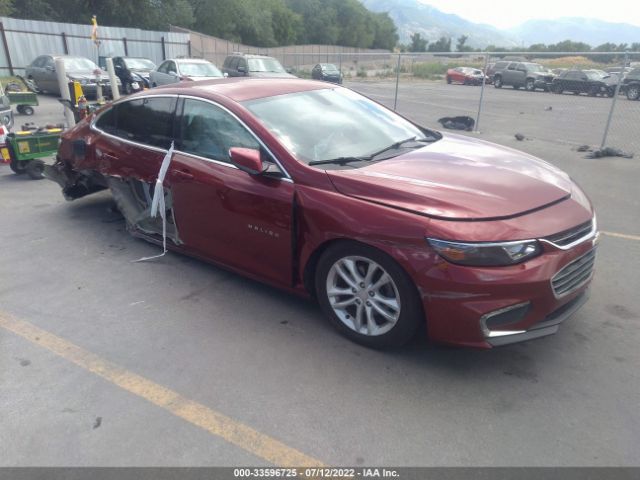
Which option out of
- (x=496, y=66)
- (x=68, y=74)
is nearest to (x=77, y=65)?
(x=68, y=74)

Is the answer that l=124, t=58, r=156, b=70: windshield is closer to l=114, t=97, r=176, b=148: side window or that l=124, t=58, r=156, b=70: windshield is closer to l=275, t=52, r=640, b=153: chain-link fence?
l=275, t=52, r=640, b=153: chain-link fence

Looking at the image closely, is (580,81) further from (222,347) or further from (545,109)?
(222,347)

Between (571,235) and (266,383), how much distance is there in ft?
6.66

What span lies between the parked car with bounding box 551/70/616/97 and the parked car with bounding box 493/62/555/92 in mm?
3967

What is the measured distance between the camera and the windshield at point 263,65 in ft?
59.4

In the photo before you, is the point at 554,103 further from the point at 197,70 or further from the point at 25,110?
the point at 25,110

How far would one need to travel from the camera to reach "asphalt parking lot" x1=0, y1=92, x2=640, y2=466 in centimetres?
240

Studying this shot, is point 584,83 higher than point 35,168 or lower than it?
higher

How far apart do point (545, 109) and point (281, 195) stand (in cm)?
1458

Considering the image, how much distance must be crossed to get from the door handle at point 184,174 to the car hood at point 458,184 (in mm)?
1329

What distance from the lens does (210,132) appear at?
3.87 meters

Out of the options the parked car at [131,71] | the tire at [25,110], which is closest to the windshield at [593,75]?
the parked car at [131,71]

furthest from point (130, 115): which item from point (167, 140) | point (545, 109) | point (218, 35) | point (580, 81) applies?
point (218, 35)

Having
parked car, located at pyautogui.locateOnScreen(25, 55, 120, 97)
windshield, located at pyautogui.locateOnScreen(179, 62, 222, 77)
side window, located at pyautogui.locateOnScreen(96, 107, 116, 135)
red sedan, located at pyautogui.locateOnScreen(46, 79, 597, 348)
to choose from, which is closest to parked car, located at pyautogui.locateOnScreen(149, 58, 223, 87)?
windshield, located at pyautogui.locateOnScreen(179, 62, 222, 77)
